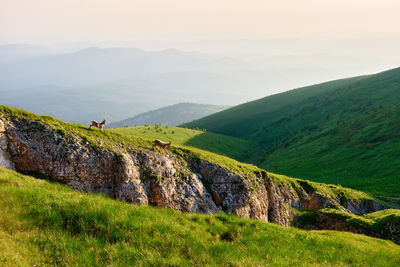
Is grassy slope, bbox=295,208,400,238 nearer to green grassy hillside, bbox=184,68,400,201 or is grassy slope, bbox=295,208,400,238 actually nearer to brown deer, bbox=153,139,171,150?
brown deer, bbox=153,139,171,150

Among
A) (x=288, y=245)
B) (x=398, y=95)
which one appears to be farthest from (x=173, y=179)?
(x=398, y=95)

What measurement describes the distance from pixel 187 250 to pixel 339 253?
700cm

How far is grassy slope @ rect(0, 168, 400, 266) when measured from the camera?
8.41 meters

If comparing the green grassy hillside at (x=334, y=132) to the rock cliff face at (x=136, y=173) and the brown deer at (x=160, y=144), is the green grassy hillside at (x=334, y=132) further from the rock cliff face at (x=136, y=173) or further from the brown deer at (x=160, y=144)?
the brown deer at (x=160, y=144)

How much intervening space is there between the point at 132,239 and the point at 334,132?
9585 cm

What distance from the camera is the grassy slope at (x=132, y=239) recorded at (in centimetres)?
841

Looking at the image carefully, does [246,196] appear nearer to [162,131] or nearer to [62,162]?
[62,162]

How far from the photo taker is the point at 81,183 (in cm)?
1805

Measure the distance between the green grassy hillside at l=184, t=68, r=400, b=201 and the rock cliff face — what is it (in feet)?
108

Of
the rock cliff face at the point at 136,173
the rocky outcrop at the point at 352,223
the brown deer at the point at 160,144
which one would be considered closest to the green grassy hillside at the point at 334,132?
the rocky outcrop at the point at 352,223

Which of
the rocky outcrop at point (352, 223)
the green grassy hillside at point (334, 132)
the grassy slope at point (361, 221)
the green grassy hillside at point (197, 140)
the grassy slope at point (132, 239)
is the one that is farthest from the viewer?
the green grassy hillside at point (197, 140)

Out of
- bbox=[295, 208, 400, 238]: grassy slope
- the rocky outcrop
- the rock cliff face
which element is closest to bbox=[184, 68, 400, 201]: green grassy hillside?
bbox=[295, 208, 400, 238]: grassy slope

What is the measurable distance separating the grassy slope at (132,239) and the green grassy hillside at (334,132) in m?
41.0

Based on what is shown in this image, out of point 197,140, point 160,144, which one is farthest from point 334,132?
point 160,144
